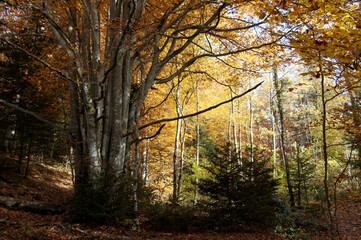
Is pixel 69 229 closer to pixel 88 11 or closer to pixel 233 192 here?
pixel 233 192

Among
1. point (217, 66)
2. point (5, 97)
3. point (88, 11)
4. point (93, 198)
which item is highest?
point (217, 66)

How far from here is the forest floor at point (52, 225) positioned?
3.87 metres

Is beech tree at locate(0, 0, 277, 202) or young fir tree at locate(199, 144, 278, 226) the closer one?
beech tree at locate(0, 0, 277, 202)

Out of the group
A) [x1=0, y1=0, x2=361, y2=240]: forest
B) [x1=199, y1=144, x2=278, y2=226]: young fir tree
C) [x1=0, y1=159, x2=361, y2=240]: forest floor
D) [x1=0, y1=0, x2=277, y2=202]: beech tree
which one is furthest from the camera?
[x1=199, y1=144, x2=278, y2=226]: young fir tree

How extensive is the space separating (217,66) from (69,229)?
10301mm

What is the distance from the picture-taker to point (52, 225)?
4.29m

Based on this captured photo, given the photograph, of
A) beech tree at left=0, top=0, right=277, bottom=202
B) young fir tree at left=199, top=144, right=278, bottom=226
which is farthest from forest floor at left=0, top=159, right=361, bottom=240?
beech tree at left=0, top=0, right=277, bottom=202

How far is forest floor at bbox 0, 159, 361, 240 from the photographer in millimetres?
3867

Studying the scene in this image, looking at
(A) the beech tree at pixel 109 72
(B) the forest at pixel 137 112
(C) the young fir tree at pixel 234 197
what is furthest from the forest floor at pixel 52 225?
(A) the beech tree at pixel 109 72

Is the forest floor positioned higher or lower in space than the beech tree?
lower

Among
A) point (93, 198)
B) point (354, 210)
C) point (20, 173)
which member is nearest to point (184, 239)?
point (93, 198)

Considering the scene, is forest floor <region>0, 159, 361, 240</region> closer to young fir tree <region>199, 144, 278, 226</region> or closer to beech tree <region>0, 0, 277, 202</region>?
young fir tree <region>199, 144, 278, 226</region>

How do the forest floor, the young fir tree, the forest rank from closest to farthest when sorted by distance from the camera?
the forest floor < the forest < the young fir tree

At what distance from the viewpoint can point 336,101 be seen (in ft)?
66.1
